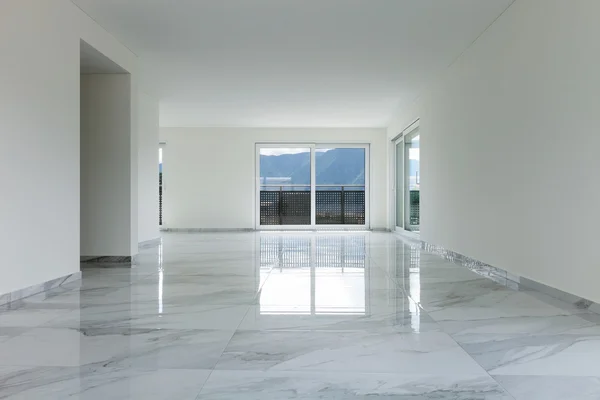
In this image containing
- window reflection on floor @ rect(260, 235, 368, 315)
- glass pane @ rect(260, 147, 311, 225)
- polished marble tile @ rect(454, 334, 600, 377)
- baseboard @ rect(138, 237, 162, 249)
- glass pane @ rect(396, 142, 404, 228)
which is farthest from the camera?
glass pane @ rect(260, 147, 311, 225)

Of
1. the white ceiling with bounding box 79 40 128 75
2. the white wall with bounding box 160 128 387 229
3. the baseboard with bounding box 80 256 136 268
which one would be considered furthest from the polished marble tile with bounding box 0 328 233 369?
the white wall with bounding box 160 128 387 229

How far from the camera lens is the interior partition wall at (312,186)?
11.3 meters

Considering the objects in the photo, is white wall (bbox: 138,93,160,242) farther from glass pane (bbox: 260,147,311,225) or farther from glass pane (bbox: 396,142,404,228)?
glass pane (bbox: 396,142,404,228)

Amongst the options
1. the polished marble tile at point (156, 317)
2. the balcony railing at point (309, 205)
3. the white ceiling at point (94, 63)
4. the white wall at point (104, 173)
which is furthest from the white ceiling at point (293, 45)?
the balcony railing at point (309, 205)

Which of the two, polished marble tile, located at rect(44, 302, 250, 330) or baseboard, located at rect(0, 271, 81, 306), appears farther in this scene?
baseboard, located at rect(0, 271, 81, 306)

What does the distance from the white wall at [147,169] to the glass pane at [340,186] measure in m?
4.53

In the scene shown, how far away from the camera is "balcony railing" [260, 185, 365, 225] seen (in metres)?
11.4

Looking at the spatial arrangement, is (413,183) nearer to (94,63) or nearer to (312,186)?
(312,186)

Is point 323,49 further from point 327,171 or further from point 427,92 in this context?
point 327,171

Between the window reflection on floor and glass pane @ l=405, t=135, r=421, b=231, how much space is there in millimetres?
1945

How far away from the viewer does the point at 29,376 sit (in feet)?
6.07

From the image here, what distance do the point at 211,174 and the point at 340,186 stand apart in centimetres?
305

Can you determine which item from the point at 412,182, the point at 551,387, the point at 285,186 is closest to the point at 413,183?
the point at 412,182

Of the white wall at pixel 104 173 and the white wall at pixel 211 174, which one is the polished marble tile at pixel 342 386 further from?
the white wall at pixel 211 174
